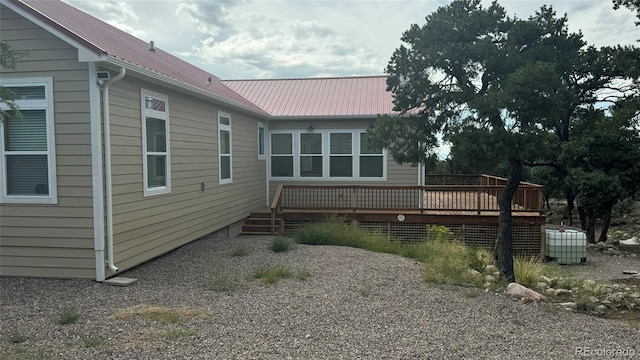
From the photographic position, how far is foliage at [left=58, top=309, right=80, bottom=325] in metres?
4.43

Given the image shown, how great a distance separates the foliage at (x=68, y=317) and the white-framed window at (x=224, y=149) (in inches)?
217

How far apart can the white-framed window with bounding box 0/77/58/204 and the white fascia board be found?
0.65 m

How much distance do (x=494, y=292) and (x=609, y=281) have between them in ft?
13.4

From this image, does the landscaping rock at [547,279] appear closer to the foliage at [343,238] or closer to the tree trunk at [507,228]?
the tree trunk at [507,228]

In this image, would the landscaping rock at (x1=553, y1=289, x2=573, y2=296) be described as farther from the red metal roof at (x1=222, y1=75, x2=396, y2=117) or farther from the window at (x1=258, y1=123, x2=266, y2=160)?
the window at (x1=258, y1=123, x2=266, y2=160)

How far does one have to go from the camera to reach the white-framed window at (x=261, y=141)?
12.8 m

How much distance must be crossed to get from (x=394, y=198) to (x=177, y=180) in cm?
619

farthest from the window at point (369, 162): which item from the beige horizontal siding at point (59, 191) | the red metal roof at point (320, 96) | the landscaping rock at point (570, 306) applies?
the beige horizontal siding at point (59, 191)

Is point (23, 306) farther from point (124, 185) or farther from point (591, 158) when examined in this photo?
point (591, 158)

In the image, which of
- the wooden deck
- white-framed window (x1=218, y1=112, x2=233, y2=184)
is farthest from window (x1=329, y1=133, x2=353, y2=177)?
white-framed window (x1=218, y1=112, x2=233, y2=184)

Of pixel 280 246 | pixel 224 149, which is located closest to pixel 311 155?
pixel 224 149

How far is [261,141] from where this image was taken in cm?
1308

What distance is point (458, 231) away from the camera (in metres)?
10.7

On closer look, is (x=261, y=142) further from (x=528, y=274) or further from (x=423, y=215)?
(x=528, y=274)
